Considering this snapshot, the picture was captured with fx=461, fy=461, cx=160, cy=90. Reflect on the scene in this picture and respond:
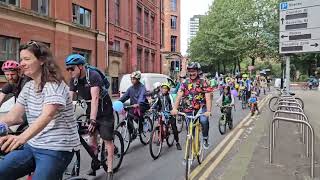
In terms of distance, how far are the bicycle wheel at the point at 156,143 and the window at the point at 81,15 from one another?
2067cm

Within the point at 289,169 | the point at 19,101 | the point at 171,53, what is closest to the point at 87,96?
the point at 19,101

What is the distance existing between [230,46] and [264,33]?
525cm

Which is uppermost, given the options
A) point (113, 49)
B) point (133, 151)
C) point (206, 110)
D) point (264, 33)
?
point (264, 33)

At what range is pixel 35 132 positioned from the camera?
334cm

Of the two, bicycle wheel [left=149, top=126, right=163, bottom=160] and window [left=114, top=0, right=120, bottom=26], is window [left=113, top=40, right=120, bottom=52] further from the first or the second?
bicycle wheel [left=149, top=126, right=163, bottom=160]

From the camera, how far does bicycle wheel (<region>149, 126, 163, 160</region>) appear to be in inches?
347

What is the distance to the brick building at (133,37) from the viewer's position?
3562cm

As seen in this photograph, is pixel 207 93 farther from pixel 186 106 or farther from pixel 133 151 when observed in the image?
pixel 133 151

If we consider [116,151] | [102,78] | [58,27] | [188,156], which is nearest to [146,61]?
[58,27]

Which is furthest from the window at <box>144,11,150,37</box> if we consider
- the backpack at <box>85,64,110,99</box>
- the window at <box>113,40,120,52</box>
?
the backpack at <box>85,64,110,99</box>

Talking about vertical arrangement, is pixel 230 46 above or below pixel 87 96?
above

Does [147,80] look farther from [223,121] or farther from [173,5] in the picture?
[173,5]

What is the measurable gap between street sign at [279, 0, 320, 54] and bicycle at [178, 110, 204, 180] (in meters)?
10.5

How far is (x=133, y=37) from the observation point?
40.6 meters
